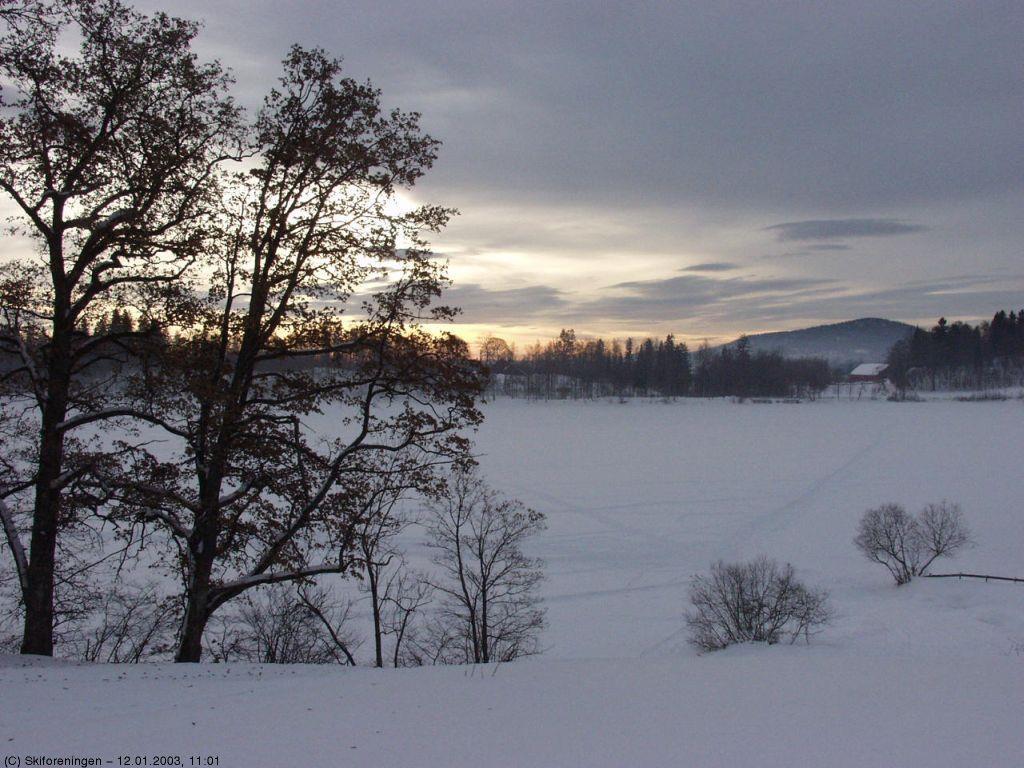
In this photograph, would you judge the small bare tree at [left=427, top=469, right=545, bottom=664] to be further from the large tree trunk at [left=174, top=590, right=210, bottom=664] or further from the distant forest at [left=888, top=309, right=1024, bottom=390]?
the distant forest at [left=888, top=309, right=1024, bottom=390]

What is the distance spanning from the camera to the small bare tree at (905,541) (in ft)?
96.3

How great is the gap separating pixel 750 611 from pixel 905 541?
13.2 m

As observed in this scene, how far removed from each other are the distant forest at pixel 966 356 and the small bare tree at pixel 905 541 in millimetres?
122311

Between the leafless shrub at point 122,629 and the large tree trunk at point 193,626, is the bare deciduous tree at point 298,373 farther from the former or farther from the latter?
the leafless shrub at point 122,629

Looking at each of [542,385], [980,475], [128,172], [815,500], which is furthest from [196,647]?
[542,385]

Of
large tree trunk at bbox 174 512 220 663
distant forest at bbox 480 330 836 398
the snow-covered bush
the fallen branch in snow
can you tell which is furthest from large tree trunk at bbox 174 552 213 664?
distant forest at bbox 480 330 836 398

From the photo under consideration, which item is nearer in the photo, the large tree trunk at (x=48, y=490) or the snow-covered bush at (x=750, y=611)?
the large tree trunk at (x=48, y=490)

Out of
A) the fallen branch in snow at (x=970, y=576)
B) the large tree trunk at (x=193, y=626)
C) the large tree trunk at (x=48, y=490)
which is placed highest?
the large tree trunk at (x=48, y=490)

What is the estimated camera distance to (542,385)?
516 feet

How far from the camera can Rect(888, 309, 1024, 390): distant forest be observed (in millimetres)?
128750

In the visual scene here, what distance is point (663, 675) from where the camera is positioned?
330 inches

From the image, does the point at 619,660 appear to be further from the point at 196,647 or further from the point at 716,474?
the point at 716,474

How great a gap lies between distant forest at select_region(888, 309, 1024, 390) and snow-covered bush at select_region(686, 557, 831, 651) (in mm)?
136030

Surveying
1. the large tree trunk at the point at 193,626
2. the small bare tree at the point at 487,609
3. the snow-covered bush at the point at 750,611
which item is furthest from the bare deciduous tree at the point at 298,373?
the snow-covered bush at the point at 750,611
